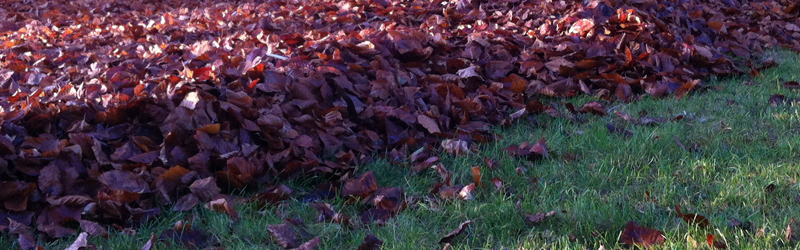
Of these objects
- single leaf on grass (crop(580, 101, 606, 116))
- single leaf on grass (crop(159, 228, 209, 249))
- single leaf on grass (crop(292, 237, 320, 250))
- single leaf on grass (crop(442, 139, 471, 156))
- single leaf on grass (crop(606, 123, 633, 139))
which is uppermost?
single leaf on grass (crop(292, 237, 320, 250))

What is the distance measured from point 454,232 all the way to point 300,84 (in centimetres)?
145

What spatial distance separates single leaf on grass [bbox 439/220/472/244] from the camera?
2512 mm

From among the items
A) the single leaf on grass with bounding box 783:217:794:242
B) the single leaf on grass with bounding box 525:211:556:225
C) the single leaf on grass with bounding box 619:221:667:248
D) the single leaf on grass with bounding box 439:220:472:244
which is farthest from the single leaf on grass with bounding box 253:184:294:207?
the single leaf on grass with bounding box 783:217:794:242

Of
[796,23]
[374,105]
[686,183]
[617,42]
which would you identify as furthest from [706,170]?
[796,23]

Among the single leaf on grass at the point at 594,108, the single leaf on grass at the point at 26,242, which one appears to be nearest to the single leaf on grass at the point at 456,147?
the single leaf on grass at the point at 594,108

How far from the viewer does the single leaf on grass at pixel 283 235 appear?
2.51 meters

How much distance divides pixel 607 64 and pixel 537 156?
1.57 metres

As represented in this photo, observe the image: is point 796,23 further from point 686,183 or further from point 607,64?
point 686,183

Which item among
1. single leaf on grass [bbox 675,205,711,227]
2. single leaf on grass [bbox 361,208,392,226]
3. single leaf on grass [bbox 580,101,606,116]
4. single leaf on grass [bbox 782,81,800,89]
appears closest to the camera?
single leaf on grass [bbox 675,205,711,227]

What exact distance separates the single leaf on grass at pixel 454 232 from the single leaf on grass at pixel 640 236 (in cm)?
52

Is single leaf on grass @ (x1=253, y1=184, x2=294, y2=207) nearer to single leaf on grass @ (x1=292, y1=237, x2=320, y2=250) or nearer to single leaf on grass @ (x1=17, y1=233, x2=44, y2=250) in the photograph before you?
single leaf on grass @ (x1=292, y1=237, x2=320, y2=250)

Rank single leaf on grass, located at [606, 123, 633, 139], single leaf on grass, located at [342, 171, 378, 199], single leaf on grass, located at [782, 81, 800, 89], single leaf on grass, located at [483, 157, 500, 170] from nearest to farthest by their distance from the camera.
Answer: single leaf on grass, located at [342, 171, 378, 199]
single leaf on grass, located at [483, 157, 500, 170]
single leaf on grass, located at [606, 123, 633, 139]
single leaf on grass, located at [782, 81, 800, 89]

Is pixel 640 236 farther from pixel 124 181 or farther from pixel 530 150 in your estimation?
pixel 124 181

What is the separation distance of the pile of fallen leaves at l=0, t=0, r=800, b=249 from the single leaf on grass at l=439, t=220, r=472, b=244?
0.32 meters
